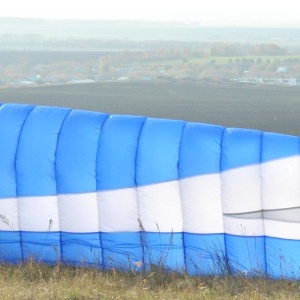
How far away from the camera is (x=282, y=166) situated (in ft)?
28.1

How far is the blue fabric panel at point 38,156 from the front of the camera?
29.5ft

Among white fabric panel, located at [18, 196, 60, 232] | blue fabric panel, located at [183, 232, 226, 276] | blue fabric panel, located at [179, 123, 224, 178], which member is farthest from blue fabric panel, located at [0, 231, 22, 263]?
blue fabric panel, located at [179, 123, 224, 178]

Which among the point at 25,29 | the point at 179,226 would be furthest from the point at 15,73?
the point at 179,226

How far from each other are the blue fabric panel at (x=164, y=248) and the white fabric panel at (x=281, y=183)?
1002mm

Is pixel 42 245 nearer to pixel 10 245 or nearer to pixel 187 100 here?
pixel 10 245

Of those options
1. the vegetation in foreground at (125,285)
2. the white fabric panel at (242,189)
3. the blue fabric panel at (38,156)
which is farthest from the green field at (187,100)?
the vegetation in foreground at (125,285)

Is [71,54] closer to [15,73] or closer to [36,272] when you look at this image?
[15,73]

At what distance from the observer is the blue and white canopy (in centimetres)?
866

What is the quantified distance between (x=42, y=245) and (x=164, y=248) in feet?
4.23

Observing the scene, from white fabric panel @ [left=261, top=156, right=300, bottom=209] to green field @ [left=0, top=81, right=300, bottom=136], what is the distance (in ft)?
45.5

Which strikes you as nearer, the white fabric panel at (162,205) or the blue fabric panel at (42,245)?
the white fabric panel at (162,205)

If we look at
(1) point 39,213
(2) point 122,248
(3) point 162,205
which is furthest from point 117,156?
(1) point 39,213

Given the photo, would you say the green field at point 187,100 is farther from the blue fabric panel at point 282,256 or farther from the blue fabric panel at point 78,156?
the blue fabric panel at point 78,156

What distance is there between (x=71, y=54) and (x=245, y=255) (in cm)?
4551
